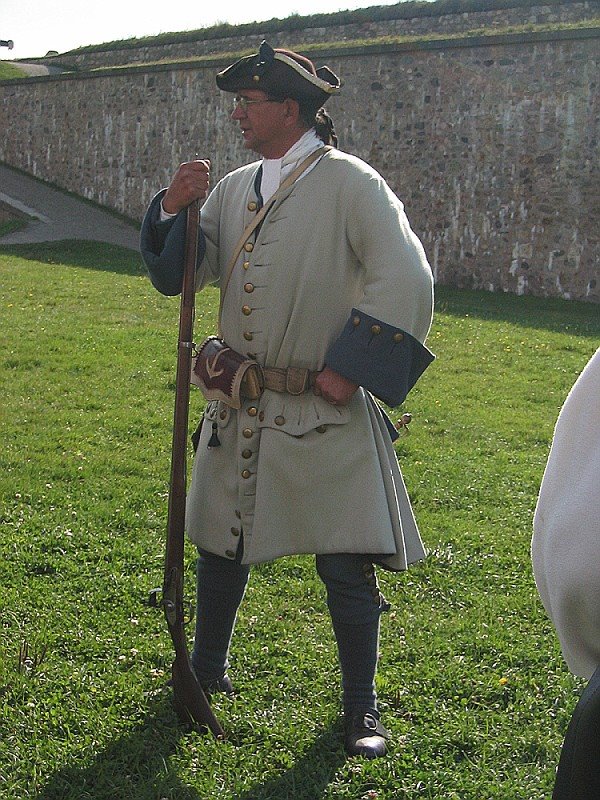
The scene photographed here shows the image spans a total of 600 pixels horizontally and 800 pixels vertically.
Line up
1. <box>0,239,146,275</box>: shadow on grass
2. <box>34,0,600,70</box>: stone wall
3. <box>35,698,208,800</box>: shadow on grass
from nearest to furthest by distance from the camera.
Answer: <box>35,698,208,800</box>: shadow on grass → <box>0,239,146,275</box>: shadow on grass → <box>34,0,600,70</box>: stone wall

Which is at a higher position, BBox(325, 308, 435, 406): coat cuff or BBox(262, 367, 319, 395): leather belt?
BBox(325, 308, 435, 406): coat cuff

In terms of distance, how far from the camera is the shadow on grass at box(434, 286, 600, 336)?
12.2 m

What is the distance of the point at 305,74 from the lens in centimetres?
307

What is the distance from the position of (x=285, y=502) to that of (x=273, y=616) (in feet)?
3.83

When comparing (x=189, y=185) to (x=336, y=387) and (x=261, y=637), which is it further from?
(x=261, y=637)

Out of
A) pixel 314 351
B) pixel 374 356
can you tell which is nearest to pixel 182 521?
pixel 314 351

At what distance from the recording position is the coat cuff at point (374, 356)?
9.68ft

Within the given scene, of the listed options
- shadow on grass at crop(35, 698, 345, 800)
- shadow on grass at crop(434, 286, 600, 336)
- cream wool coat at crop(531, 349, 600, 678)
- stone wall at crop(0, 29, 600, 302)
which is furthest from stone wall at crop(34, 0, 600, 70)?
cream wool coat at crop(531, 349, 600, 678)

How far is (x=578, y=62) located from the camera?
51.2ft

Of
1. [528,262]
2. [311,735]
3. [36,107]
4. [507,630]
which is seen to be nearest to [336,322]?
[311,735]

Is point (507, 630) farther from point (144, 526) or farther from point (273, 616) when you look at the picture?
point (144, 526)

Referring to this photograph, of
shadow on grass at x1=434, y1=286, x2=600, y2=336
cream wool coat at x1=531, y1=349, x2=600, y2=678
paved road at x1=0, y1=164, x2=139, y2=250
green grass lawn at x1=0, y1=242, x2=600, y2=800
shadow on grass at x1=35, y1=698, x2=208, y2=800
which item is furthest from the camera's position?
paved road at x1=0, y1=164, x2=139, y2=250

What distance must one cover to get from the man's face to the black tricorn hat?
24mm

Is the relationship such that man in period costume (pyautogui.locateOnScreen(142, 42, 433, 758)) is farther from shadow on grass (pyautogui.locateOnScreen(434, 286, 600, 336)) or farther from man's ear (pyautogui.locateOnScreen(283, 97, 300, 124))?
shadow on grass (pyautogui.locateOnScreen(434, 286, 600, 336))
